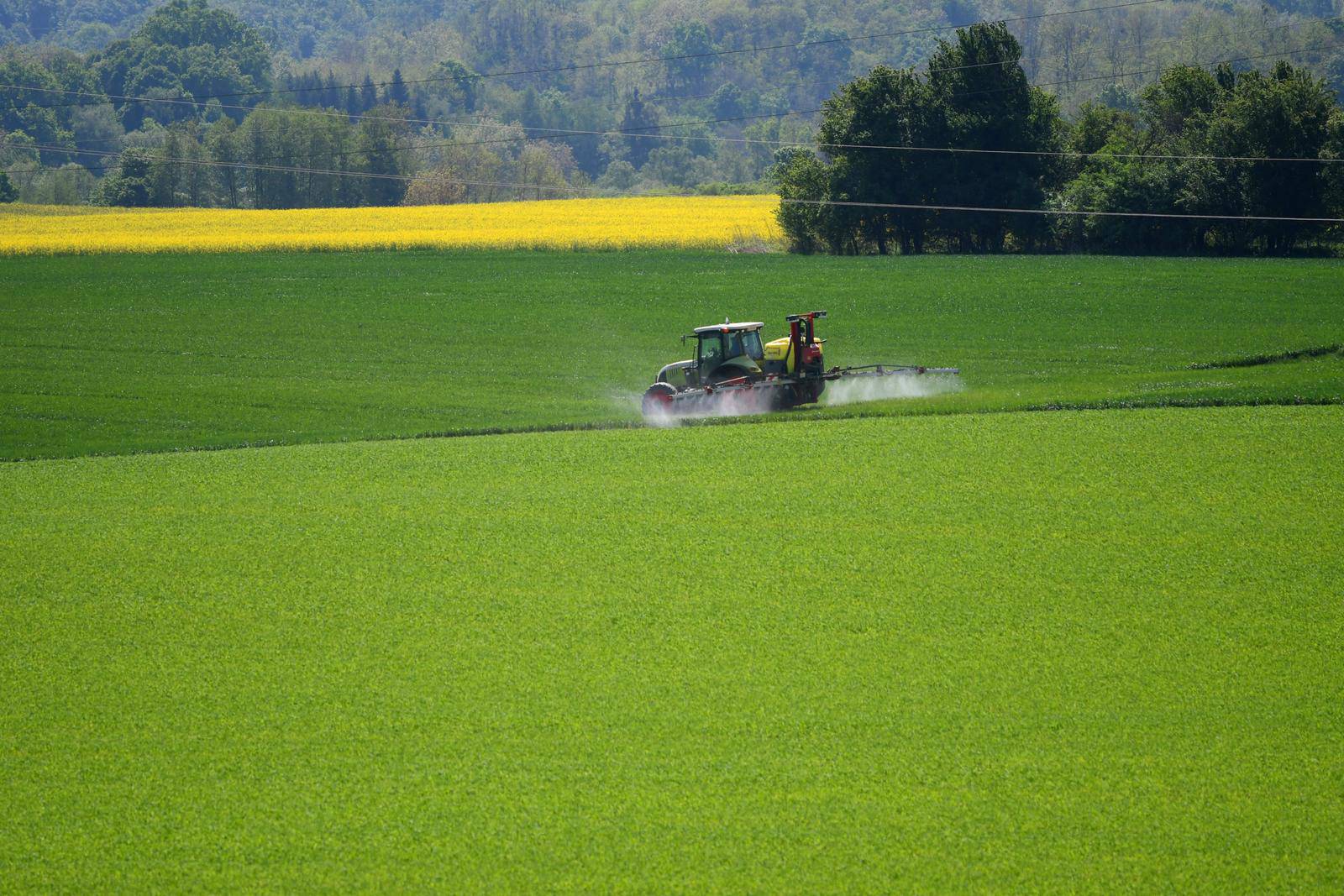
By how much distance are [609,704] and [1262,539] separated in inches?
377

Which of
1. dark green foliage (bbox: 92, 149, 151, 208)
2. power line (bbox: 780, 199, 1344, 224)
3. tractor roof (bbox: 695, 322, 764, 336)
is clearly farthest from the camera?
dark green foliage (bbox: 92, 149, 151, 208)

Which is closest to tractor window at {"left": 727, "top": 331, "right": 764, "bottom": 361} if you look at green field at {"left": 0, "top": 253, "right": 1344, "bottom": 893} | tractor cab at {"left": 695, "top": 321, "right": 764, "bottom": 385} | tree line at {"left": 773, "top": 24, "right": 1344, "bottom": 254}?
tractor cab at {"left": 695, "top": 321, "right": 764, "bottom": 385}

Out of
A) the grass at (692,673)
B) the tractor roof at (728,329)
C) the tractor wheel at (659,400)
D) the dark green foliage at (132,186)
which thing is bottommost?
the grass at (692,673)

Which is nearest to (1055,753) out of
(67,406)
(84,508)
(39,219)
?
(84,508)

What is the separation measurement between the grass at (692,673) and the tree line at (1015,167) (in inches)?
1617

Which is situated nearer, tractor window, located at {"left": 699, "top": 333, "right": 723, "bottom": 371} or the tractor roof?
the tractor roof

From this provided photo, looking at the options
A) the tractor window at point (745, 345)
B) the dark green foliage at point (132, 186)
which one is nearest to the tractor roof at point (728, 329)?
the tractor window at point (745, 345)

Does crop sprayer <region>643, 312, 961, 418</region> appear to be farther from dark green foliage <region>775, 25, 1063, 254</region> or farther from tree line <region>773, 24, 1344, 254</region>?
dark green foliage <region>775, 25, 1063, 254</region>

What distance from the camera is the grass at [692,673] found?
1082cm

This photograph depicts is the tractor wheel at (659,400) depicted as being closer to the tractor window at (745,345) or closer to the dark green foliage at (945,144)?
the tractor window at (745,345)

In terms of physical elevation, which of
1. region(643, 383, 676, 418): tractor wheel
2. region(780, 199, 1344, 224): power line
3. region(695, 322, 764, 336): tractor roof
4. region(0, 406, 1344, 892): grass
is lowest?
region(0, 406, 1344, 892): grass

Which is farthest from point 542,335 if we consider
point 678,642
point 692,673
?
point 692,673

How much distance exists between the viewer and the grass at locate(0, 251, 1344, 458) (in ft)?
98.4

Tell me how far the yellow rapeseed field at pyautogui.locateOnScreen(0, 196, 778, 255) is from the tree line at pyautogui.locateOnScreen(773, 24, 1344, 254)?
6.43m
